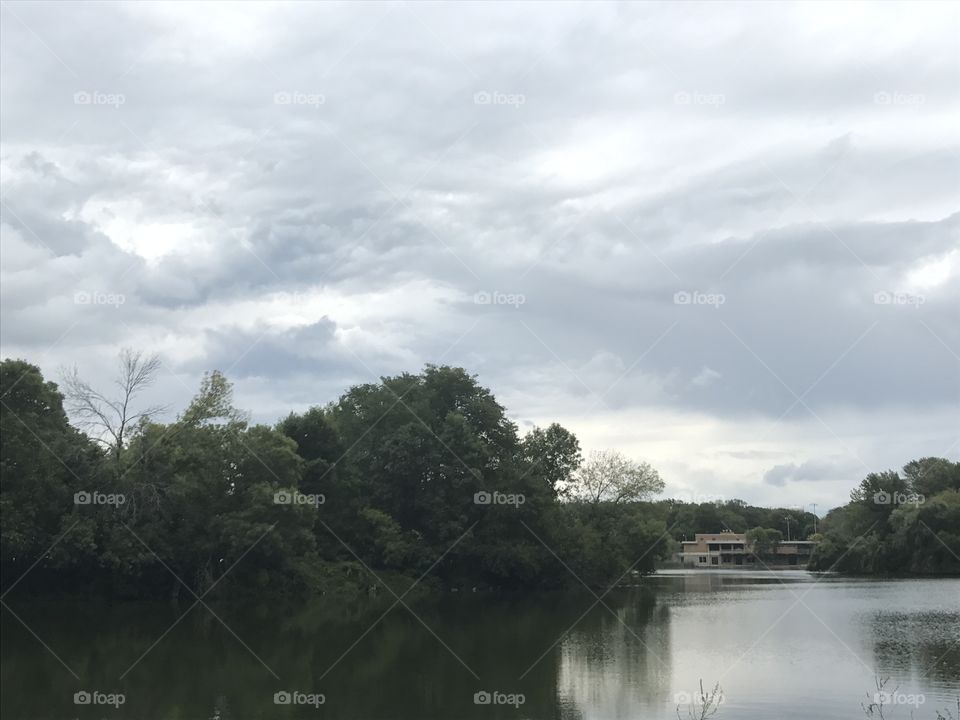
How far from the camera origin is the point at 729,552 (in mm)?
175000

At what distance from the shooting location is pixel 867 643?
31.1m

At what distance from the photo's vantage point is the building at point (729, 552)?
6393 inches

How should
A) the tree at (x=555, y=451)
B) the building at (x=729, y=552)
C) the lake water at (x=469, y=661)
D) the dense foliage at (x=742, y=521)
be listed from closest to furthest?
the lake water at (x=469, y=661) < the tree at (x=555, y=451) < the building at (x=729, y=552) < the dense foliage at (x=742, y=521)

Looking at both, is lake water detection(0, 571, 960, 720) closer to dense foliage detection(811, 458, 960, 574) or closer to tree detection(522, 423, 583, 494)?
tree detection(522, 423, 583, 494)

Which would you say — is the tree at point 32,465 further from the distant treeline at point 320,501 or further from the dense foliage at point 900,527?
the dense foliage at point 900,527

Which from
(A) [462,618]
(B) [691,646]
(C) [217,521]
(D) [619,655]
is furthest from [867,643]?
(C) [217,521]

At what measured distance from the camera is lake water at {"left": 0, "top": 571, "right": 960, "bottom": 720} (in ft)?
65.2

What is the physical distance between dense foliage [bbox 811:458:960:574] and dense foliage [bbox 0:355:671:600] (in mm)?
26974

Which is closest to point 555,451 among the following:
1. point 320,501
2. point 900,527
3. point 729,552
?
point 320,501

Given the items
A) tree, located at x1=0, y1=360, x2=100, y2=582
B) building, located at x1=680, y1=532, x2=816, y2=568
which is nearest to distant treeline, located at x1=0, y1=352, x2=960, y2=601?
tree, located at x1=0, y1=360, x2=100, y2=582

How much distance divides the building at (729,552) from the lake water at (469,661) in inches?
4764

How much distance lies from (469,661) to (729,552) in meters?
158

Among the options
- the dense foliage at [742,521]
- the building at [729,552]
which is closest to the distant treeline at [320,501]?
the building at [729,552]

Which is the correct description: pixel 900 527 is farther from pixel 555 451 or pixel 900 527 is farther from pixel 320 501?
pixel 320 501
